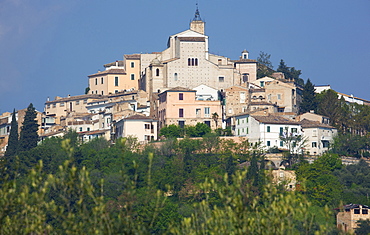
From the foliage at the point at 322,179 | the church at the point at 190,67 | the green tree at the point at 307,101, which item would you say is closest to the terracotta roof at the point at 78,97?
the church at the point at 190,67

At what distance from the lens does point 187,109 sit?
81.9 metres

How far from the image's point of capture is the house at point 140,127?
80.1 metres

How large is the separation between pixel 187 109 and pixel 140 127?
5.13 metres

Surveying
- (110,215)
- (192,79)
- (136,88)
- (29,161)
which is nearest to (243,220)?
(110,215)

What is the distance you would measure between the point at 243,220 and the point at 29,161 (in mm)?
51352

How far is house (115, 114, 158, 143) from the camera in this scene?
80.1 metres

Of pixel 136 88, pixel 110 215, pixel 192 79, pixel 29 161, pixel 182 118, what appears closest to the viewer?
pixel 110 215

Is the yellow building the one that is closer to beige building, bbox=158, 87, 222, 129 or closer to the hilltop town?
the hilltop town

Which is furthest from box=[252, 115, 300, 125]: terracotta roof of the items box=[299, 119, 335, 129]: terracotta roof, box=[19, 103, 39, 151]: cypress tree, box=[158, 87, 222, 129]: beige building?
box=[19, 103, 39, 151]: cypress tree

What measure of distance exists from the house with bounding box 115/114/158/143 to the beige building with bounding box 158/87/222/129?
1.48 metres

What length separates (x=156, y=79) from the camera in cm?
8856

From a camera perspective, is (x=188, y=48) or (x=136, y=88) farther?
(x=136, y=88)

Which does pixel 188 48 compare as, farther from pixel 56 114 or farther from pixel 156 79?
pixel 56 114

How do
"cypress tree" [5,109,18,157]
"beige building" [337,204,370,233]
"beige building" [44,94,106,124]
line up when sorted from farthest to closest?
1. "beige building" [44,94,106,124]
2. "cypress tree" [5,109,18,157]
3. "beige building" [337,204,370,233]
